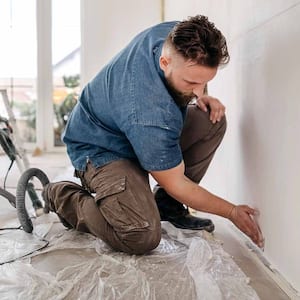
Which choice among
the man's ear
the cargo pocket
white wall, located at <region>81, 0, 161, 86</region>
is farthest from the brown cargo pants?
white wall, located at <region>81, 0, 161, 86</region>

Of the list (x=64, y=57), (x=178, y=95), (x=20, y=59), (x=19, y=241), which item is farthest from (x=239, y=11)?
(x=20, y=59)

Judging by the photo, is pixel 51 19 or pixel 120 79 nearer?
pixel 120 79

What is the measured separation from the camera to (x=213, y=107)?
1643 mm

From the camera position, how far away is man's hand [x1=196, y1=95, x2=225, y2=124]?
1630 mm

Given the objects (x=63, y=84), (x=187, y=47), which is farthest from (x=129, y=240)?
(x=63, y=84)

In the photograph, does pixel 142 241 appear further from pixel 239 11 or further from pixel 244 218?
pixel 239 11

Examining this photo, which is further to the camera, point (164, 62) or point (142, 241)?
point (142, 241)

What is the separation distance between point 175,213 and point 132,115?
1.82 ft

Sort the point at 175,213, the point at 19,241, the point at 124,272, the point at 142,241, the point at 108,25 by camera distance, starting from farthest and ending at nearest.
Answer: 1. the point at 108,25
2. the point at 175,213
3. the point at 19,241
4. the point at 142,241
5. the point at 124,272

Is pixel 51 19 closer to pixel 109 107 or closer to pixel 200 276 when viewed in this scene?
pixel 109 107

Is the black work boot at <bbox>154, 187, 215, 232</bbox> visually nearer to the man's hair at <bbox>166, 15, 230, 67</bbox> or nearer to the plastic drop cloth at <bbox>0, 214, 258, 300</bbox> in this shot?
the plastic drop cloth at <bbox>0, 214, 258, 300</bbox>

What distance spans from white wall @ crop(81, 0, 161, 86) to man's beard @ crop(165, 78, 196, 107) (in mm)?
2920

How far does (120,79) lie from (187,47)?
0.29 meters

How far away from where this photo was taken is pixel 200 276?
1271mm
